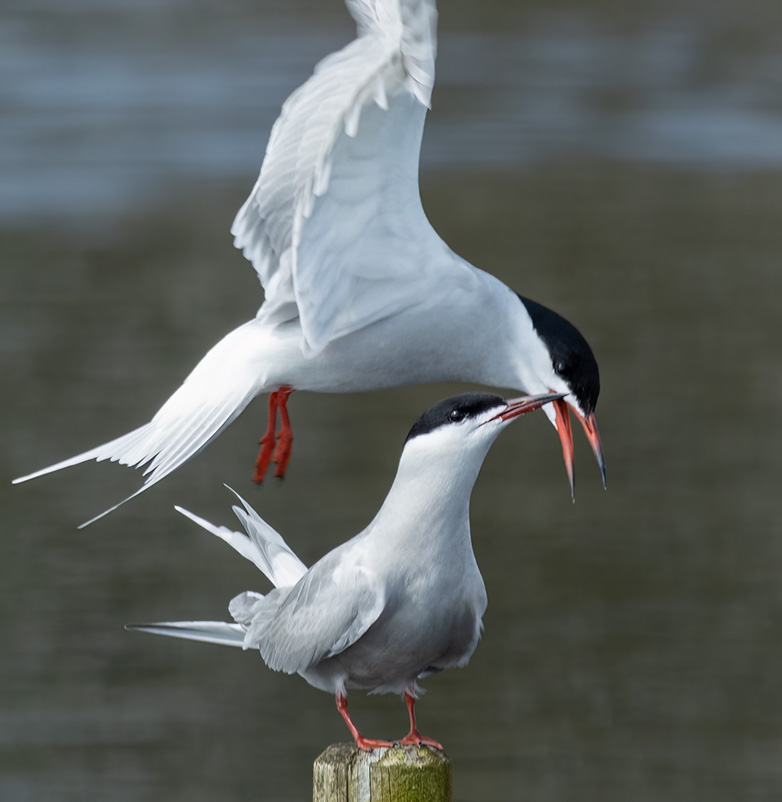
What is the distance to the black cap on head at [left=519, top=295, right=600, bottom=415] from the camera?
11.5ft

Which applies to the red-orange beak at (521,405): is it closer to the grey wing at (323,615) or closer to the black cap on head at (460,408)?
the black cap on head at (460,408)

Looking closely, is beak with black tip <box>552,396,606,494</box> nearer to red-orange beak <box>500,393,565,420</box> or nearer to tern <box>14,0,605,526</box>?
tern <box>14,0,605,526</box>

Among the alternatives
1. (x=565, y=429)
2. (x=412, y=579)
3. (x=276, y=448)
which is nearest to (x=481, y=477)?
(x=276, y=448)

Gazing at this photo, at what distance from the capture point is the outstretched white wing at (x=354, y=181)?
3047 millimetres

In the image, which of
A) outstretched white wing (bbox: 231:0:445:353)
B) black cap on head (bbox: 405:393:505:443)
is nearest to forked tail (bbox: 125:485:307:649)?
outstretched white wing (bbox: 231:0:445:353)

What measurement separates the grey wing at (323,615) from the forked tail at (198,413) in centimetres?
48

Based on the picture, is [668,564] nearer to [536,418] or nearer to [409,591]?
[536,418]

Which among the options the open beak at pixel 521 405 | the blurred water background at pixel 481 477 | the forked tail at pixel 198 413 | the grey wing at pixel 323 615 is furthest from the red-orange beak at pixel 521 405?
the blurred water background at pixel 481 477

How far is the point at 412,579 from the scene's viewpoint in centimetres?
291

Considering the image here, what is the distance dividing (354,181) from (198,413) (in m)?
0.62

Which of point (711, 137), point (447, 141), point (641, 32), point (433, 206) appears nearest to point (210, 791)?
point (433, 206)

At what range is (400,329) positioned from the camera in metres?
3.42

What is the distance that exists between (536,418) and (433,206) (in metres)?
3.59

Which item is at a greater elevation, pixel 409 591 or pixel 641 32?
pixel 641 32
